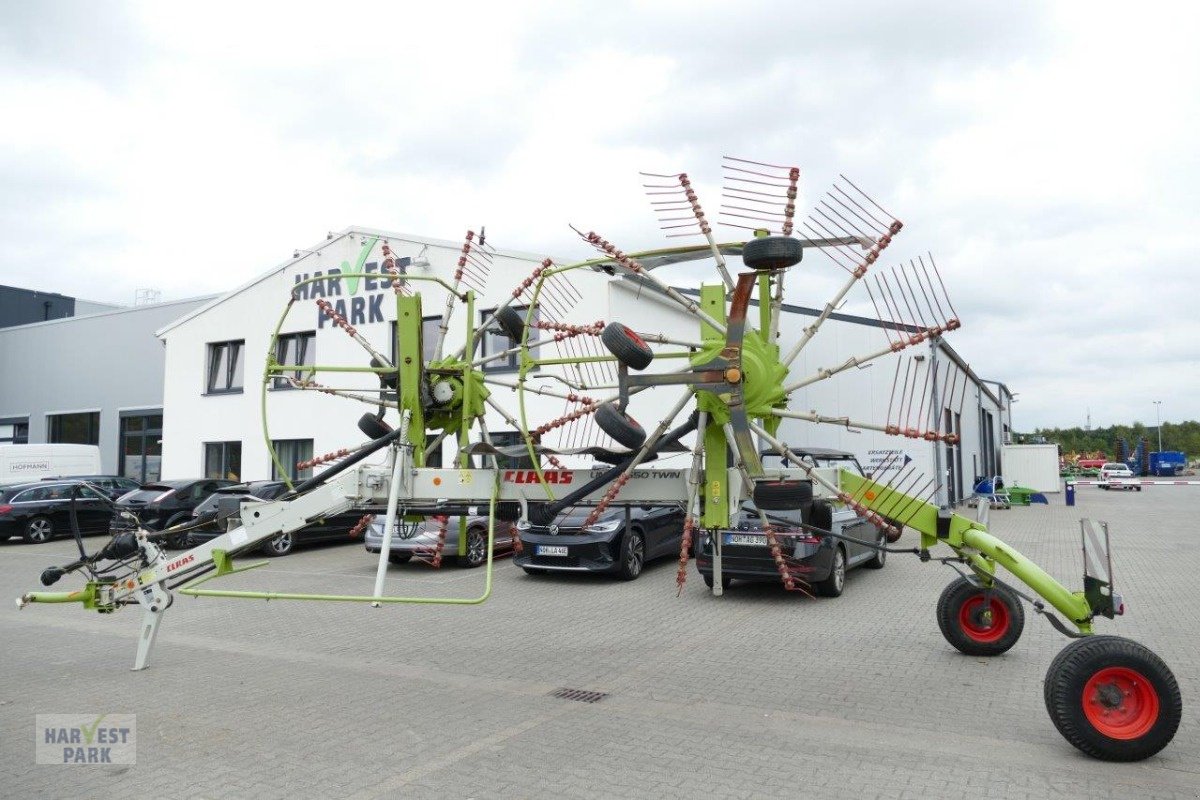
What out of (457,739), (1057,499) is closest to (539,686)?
(457,739)

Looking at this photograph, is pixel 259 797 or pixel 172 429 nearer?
pixel 259 797

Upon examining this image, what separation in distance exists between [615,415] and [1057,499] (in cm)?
3536

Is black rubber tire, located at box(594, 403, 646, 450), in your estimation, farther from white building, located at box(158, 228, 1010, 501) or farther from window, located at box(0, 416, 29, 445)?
window, located at box(0, 416, 29, 445)

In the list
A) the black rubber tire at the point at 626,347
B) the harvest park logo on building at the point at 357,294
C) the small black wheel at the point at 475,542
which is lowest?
the small black wheel at the point at 475,542

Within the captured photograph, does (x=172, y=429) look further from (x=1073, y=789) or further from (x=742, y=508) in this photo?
(x=1073, y=789)

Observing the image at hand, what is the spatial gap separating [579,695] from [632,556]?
243 inches

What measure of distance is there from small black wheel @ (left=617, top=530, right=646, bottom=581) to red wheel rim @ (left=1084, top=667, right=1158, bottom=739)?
7.89m

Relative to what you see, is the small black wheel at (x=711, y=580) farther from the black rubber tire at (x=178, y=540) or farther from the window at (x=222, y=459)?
the window at (x=222, y=459)

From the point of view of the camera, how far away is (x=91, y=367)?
32.0m

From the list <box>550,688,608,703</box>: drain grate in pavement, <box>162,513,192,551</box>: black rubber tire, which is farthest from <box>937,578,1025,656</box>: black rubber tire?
<box>162,513,192,551</box>: black rubber tire

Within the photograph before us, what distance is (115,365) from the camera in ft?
103

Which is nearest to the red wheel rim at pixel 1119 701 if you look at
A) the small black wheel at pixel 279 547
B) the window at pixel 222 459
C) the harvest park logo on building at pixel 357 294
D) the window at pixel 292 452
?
the small black wheel at pixel 279 547

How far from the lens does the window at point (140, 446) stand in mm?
29500

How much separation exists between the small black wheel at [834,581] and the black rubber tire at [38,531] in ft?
60.2
